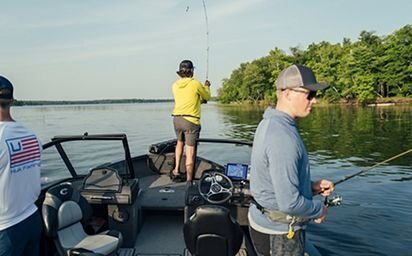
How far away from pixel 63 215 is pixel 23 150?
137 centimetres

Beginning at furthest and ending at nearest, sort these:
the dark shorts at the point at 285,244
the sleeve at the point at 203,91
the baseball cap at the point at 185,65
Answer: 1. the sleeve at the point at 203,91
2. the baseball cap at the point at 185,65
3. the dark shorts at the point at 285,244

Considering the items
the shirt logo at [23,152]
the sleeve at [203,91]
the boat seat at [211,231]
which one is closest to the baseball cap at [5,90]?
the shirt logo at [23,152]

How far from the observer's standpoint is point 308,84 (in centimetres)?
233

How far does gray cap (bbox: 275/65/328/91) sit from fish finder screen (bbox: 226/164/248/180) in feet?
8.04

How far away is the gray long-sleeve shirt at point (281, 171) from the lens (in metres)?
2.20

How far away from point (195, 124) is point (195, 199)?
7.34 feet

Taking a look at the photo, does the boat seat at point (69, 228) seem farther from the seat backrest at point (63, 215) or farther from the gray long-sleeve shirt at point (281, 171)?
the gray long-sleeve shirt at point (281, 171)

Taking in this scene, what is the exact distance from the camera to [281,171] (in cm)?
219

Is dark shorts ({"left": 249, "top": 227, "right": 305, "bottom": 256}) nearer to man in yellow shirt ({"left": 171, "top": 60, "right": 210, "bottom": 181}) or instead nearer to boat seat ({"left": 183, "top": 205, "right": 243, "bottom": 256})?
boat seat ({"left": 183, "top": 205, "right": 243, "bottom": 256})

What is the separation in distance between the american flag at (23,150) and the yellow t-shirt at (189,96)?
3.73m

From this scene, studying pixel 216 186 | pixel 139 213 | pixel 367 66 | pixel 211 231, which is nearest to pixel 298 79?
pixel 211 231


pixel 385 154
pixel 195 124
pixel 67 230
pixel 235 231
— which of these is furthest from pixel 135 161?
pixel 385 154

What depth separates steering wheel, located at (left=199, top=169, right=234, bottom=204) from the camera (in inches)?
175

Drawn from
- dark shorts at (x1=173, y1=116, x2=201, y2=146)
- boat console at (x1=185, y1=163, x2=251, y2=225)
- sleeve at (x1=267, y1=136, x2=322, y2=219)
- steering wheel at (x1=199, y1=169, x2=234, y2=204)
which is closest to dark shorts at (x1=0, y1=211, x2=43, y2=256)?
sleeve at (x1=267, y1=136, x2=322, y2=219)
